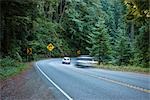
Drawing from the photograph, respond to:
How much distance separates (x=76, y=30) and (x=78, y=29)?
117 centimetres

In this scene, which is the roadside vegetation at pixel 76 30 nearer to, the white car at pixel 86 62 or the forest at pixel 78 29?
the forest at pixel 78 29

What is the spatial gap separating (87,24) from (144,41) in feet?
205

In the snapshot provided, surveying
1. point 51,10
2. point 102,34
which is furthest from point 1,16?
point 51,10

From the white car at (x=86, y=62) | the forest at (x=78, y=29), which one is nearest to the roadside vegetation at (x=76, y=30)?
the forest at (x=78, y=29)

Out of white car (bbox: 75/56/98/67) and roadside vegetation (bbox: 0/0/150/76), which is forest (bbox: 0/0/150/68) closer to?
roadside vegetation (bbox: 0/0/150/76)

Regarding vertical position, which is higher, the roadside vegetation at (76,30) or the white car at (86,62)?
the roadside vegetation at (76,30)

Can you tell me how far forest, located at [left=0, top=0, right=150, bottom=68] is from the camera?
29.7 meters

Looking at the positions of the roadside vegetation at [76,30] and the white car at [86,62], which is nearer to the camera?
the roadside vegetation at [76,30]

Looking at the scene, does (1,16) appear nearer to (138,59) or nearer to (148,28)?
(148,28)

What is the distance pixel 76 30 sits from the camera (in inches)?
3999

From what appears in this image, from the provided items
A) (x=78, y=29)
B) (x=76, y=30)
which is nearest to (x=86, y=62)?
(x=78, y=29)

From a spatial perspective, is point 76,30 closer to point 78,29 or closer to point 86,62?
point 78,29

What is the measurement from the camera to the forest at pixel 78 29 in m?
29.7

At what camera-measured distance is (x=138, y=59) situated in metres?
43.8
